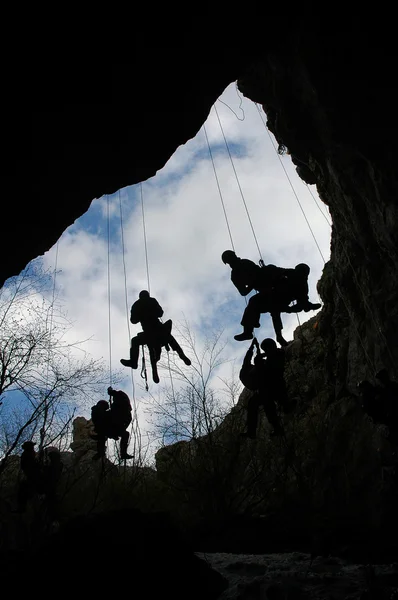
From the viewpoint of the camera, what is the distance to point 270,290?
686 centimetres

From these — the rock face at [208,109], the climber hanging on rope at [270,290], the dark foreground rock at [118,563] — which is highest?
the rock face at [208,109]

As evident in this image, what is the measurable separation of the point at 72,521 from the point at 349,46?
8.01 meters

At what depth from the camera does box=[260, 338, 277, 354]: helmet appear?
7.14 metres

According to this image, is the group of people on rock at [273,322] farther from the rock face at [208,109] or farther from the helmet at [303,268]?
the rock face at [208,109]

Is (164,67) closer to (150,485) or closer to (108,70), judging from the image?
(108,70)

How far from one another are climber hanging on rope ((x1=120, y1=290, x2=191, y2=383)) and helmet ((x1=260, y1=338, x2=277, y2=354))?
1.38m

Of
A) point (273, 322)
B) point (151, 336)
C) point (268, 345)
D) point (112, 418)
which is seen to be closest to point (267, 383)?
point (268, 345)

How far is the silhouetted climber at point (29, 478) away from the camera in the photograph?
820 cm

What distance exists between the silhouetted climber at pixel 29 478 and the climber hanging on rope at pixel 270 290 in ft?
16.1

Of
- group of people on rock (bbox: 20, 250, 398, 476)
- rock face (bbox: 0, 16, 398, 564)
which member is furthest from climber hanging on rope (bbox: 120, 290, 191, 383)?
rock face (bbox: 0, 16, 398, 564)

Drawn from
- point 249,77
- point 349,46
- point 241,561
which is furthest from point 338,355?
point 349,46

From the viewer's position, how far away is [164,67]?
5.74 m

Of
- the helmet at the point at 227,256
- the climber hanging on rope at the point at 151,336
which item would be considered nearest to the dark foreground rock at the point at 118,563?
the climber hanging on rope at the point at 151,336

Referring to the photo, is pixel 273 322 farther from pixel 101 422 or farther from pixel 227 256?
pixel 101 422
